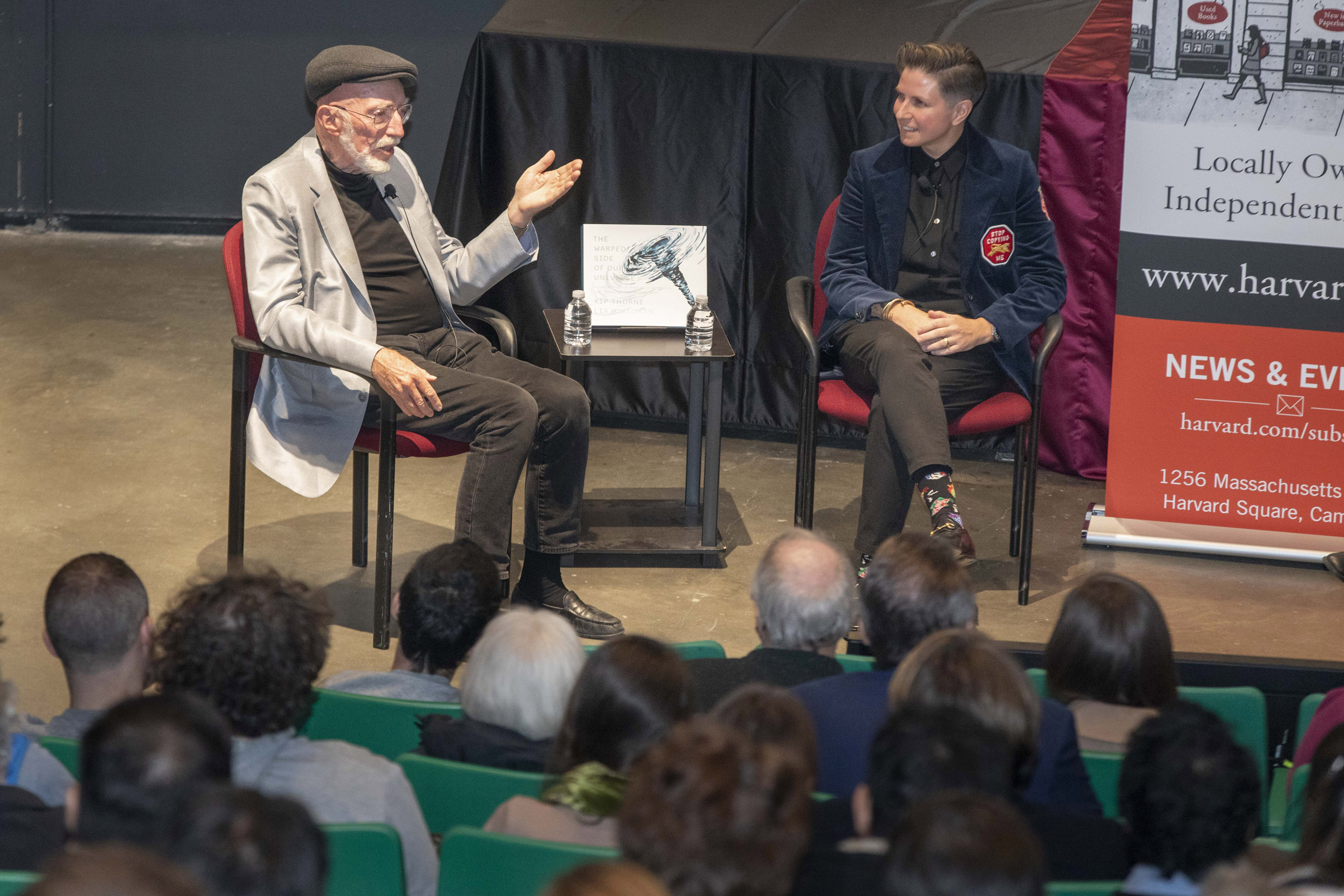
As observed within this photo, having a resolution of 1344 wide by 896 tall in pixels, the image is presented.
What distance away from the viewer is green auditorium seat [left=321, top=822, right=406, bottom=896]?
65.7 inches

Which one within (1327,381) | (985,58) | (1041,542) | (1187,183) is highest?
(985,58)

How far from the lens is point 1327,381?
152 inches

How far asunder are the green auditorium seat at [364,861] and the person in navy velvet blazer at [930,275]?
2.16 m

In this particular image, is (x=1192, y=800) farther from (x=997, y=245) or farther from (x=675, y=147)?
(x=675, y=147)

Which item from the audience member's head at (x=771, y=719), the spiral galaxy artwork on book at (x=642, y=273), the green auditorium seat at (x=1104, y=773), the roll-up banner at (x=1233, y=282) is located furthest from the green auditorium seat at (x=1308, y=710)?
the spiral galaxy artwork on book at (x=642, y=273)

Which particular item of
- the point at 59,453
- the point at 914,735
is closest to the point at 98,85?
the point at 59,453

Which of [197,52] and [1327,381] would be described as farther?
[197,52]

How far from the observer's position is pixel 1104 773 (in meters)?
2.10

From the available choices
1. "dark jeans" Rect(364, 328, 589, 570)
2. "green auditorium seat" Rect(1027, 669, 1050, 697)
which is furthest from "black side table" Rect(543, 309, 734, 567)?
"green auditorium seat" Rect(1027, 669, 1050, 697)

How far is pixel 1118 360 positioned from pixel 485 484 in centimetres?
171

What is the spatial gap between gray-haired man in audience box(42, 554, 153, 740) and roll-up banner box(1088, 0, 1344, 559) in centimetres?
265

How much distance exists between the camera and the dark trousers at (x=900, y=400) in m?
3.65

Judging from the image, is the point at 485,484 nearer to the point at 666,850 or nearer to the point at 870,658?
the point at 870,658

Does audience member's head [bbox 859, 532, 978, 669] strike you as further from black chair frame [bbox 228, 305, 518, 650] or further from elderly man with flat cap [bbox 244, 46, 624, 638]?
black chair frame [bbox 228, 305, 518, 650]
